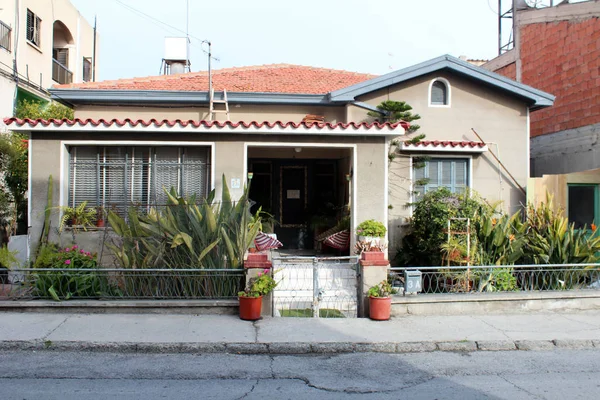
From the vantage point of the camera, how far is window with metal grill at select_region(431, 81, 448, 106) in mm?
12781

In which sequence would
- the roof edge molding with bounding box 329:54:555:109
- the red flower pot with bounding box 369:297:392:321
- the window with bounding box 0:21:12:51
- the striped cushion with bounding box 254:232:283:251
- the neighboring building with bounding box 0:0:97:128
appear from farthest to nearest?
the neighboring building with bounding box 0:0:97:128 < the window with bounding box 0:21:12:51 < the roof edge molding with bounding box 329:54:555:109 < the striped cushion with bounding box 254:232:283:251 < the red flower pot with bounding box 369:297:392:321

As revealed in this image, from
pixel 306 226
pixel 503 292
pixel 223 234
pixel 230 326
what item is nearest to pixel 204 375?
pixel 230 326

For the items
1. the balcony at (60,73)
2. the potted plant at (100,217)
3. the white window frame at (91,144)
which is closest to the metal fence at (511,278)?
the white window frame at (91,144)

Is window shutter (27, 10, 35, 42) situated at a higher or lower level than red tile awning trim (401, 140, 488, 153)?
higher

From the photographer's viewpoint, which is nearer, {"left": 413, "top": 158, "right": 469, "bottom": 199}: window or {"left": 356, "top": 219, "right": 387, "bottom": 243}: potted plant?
{"left": 356, "top": 219, "right": 387, "bottom": 243}: potted plant

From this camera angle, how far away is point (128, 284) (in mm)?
8219

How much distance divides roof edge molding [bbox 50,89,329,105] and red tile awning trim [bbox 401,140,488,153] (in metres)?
2.40

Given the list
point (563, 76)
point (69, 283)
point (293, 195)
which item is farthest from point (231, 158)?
point (563, 76)

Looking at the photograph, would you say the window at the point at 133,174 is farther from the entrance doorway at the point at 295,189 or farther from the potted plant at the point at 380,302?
the potted plant at the point at 380,302

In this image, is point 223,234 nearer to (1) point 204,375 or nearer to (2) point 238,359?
(2) point 238,359

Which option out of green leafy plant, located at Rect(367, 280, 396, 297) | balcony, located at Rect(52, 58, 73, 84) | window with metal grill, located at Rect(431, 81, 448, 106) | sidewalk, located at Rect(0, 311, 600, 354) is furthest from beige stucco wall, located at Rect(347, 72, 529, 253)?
balcony, located at Rect(52, 58, 73, 84)

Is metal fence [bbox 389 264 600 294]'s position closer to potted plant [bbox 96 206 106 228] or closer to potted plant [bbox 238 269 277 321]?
potted plant [bbox 238 269 277 321]

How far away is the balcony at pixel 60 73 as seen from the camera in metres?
18.3

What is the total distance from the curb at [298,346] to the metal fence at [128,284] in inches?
66.0
